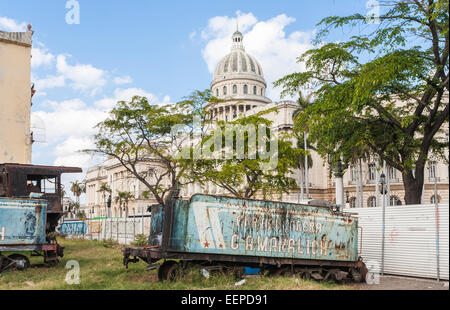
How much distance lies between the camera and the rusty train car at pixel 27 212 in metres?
16.4

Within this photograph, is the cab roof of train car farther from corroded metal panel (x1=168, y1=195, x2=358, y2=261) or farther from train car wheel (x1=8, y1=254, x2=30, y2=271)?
corroded metal panel (x1=168, y1=195, x2=358, y2=261)

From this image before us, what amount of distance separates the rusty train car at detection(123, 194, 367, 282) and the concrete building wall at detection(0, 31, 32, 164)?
71.5ft

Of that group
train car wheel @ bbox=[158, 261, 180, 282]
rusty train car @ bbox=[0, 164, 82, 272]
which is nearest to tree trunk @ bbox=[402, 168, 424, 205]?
train car wheel @ bbox=[158, 261, 180, 282]

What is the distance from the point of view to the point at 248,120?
1303 inches

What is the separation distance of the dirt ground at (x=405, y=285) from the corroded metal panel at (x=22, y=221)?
11957 mm

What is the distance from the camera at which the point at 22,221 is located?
16.8 meters

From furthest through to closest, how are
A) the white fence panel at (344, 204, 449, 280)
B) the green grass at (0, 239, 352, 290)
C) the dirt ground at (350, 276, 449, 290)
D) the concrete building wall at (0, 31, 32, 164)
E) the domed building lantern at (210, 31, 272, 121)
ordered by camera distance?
the domed building lantern at (210, 31, 272, 121)
the concrete building wall at (0, 31, 32, 164)
the white fence panel at (344, 204, 449, 280)
the dirt ground at (350, 276, 449, 290)
the green grass at (0, 239, 352, 290)

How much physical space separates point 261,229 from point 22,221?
942cm

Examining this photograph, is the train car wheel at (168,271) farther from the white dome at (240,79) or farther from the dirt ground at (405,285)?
the white dome at (240,79)

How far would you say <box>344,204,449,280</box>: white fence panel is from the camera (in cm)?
1538

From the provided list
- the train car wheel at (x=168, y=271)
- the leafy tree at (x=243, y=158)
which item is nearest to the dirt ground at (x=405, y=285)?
the train car wheel at (x=168, y=271)
